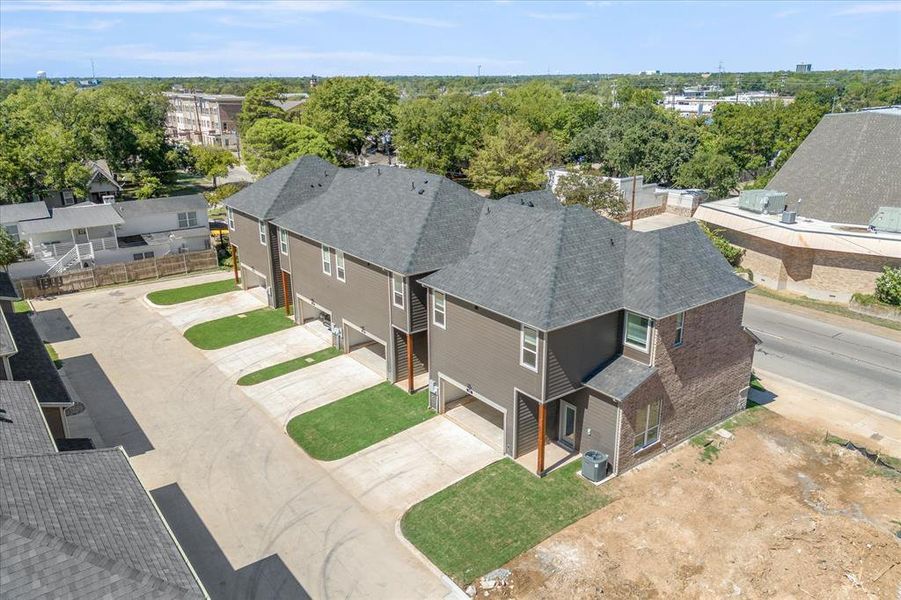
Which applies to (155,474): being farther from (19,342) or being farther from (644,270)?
(644,270)

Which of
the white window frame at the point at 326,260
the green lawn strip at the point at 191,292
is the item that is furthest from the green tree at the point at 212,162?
the white window frame at the point at 326,260

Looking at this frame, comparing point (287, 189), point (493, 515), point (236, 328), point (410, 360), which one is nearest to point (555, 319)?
point (493, 515)

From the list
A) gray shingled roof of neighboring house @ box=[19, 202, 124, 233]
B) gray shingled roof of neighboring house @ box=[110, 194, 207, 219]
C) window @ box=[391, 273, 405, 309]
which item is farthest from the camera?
gray shingled roof of neighboring house @ box=[110, 194, 207, 219]

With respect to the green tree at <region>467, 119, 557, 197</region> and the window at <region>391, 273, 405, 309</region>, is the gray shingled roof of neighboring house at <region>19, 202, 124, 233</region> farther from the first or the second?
the green tree at <region>467, 119, 557, 197</region>

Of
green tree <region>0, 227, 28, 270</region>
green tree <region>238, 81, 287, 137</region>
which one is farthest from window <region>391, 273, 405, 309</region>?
green tree <region>238, 81, 287, 137</region>

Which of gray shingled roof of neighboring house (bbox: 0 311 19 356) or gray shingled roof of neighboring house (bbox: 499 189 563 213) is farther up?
gray shingled roof of neighboring house (bbox: 499 189 563 213)

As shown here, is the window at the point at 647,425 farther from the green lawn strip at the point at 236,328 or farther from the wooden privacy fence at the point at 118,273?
the wooden privacy fence at the point at 118,273

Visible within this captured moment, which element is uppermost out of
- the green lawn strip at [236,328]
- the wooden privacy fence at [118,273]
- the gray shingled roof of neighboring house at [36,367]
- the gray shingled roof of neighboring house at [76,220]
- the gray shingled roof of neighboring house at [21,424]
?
the gray shingled roof of neighboring house at [76,220]
